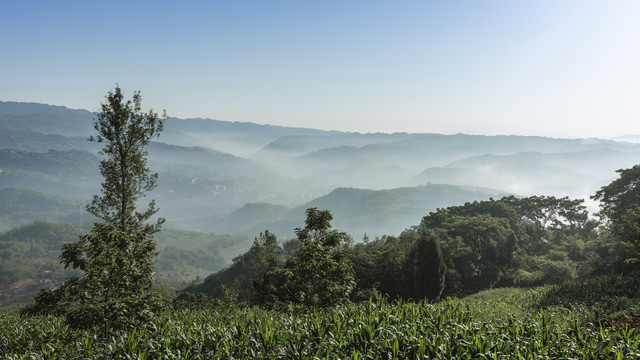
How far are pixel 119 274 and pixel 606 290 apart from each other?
2503 centimetres

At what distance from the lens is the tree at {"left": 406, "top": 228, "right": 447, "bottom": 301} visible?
32.1 metres

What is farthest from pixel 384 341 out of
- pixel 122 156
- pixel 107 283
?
pixel 122 156

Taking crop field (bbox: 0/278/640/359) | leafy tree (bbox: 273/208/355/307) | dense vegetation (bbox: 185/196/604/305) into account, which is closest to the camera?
crop field (bbox: 0/278/640/359)

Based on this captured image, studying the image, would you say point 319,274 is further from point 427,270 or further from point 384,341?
point 427,270

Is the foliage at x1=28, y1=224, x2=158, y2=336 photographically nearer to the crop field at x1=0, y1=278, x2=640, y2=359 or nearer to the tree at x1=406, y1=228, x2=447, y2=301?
the crop field at x1=0, y1=278, x2=640, y2=359

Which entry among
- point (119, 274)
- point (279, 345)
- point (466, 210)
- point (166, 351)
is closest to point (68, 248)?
point (119, 274)

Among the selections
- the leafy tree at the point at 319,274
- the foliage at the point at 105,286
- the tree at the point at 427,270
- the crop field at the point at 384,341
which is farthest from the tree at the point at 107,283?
the tree at the point at 427,270

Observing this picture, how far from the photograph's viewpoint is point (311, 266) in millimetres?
13492

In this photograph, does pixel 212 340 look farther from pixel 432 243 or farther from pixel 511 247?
pixel 511 247

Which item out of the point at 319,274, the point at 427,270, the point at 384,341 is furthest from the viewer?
the point at 427,270

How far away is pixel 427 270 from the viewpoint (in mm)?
32375

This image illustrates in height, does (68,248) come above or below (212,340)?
above

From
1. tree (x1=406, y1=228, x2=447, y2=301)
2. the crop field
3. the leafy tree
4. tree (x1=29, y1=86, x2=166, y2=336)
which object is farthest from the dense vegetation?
the crop field

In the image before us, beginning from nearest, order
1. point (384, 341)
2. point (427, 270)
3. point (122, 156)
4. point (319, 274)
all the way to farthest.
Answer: point (384, 341) < point (319, 274) < point (122, 156) < point (427, 270)
